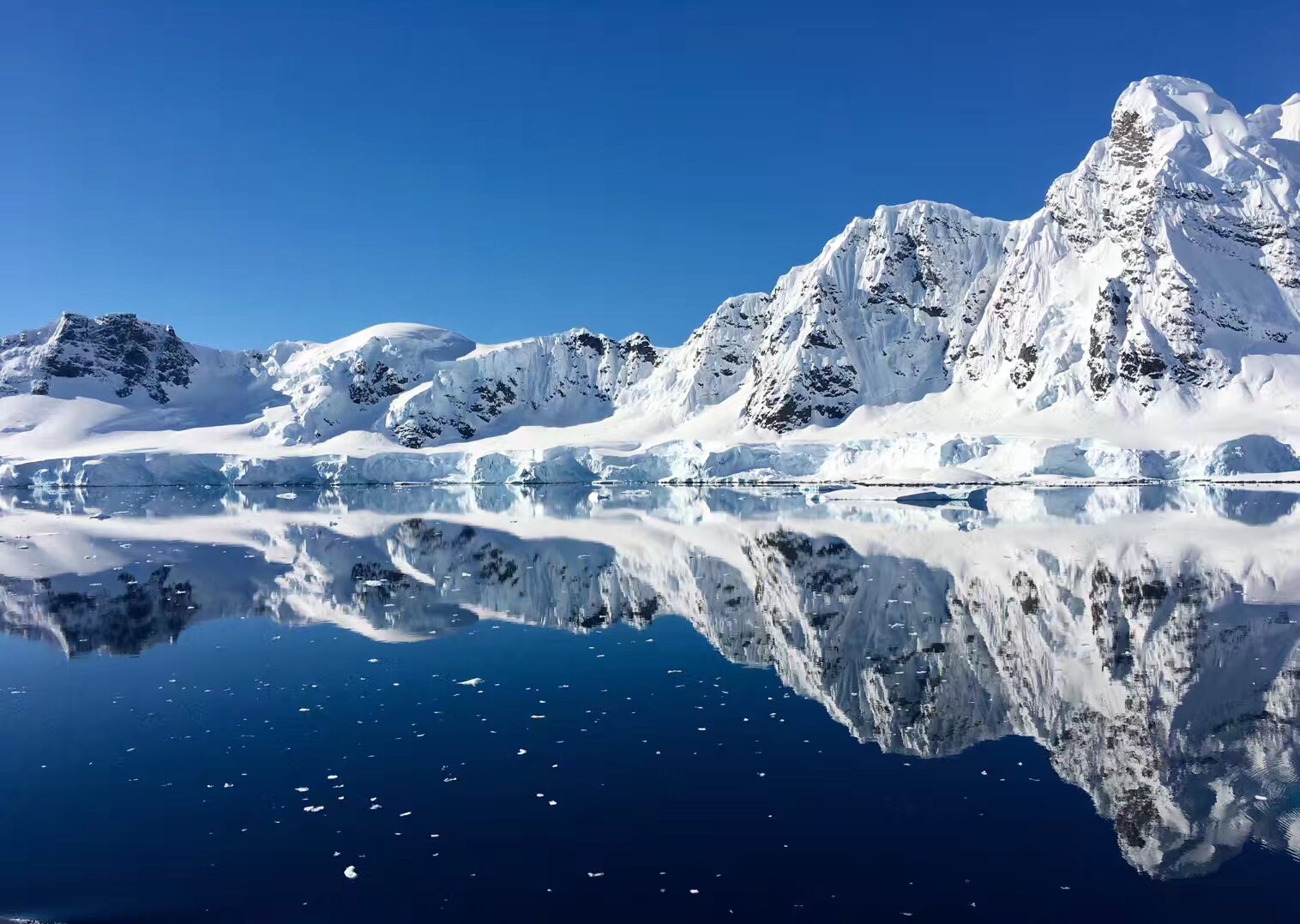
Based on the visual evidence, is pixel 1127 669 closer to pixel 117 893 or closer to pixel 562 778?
pixel 562 778

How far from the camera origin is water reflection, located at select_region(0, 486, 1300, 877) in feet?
30.4

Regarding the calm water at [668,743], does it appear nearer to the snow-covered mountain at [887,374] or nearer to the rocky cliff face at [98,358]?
the snow-covered mountain at [887,374]

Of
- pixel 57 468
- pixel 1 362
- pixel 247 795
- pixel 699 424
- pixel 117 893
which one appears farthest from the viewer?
pixel 1 362

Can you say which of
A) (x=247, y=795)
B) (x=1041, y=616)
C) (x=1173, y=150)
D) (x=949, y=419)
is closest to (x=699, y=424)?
(x=949, y=419)

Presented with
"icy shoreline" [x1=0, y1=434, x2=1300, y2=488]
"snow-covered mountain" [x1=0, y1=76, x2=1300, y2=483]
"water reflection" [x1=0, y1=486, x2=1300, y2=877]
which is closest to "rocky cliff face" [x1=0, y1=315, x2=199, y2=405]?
"snow-covered mountain" [x1=0, y1=76, x2=1300, y2=483]

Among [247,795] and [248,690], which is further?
[248,690]

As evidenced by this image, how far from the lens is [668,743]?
33.5 feet

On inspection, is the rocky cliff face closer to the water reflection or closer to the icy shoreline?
the icy shoreline

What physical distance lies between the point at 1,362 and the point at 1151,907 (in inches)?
7171

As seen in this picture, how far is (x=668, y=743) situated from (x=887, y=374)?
363 ft

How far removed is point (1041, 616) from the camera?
15617mm

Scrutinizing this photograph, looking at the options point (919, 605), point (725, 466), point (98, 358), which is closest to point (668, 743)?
point (919, 605)

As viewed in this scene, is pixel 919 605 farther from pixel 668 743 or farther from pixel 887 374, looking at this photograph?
pixel 887 374

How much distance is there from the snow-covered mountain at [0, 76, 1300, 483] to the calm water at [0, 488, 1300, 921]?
49.0 metres
